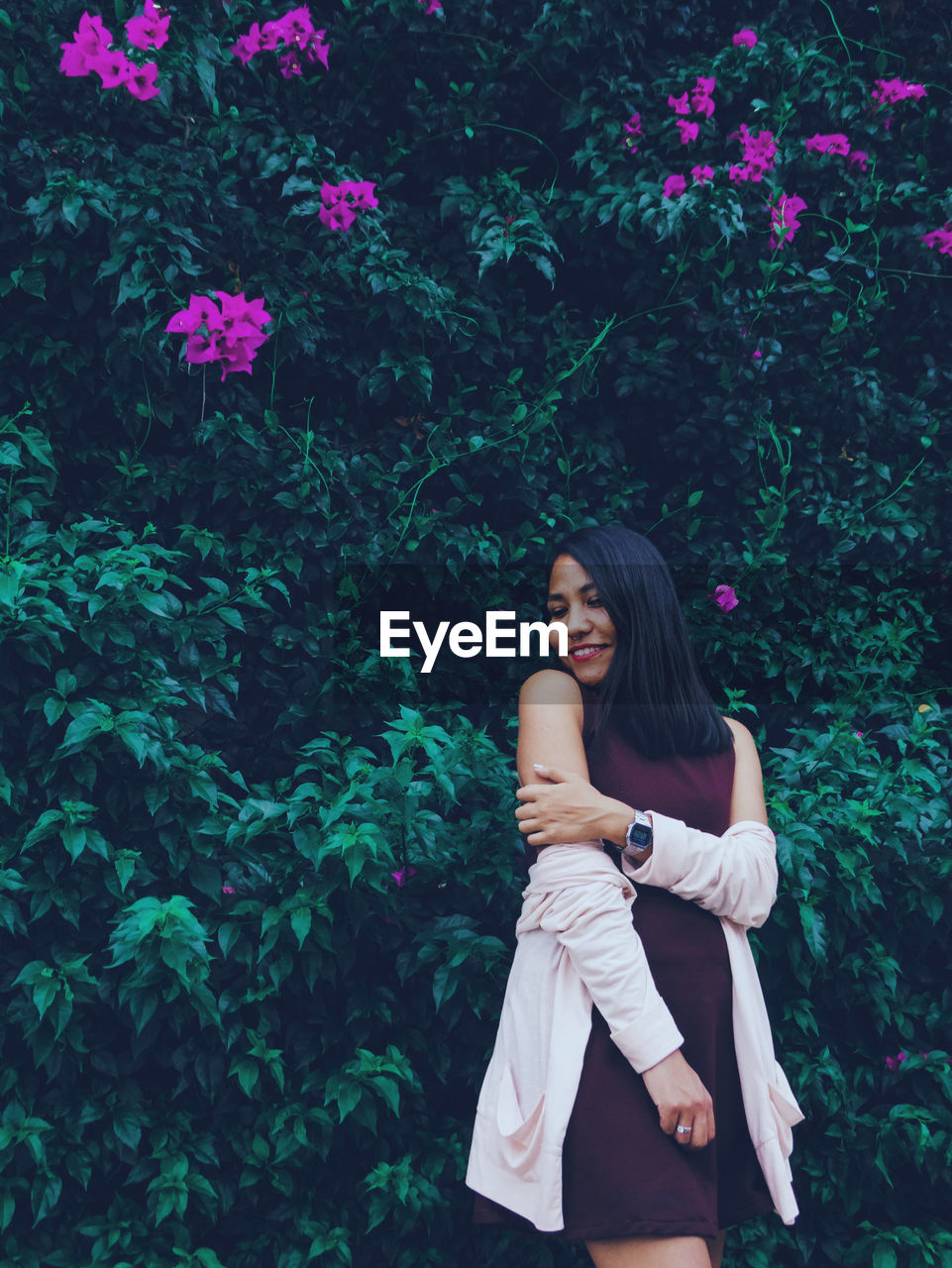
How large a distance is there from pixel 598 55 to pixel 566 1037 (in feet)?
10.8

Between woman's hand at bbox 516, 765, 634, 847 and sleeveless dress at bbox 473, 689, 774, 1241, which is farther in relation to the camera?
woman's hand at bbox 516, 765, 634, 847

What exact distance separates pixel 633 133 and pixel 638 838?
2.69m

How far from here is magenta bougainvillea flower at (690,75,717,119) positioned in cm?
343

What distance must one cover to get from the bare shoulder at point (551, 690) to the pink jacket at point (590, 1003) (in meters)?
0.30

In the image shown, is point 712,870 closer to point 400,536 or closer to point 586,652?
point 586,652

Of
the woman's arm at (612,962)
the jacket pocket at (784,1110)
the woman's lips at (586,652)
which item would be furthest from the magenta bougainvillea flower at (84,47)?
the jacket pocket at (784,1110)

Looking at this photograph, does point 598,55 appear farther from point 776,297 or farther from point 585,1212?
point 585,1212

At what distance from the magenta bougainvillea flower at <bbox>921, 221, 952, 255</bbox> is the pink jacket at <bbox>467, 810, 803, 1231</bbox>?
2.62 metres

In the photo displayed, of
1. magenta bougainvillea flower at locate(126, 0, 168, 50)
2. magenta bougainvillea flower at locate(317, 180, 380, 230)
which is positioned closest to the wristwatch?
magenta bougainvillea flower at locate(317, 180, 380, 230)

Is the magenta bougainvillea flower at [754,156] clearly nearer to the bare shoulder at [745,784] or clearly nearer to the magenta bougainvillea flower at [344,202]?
the magenta bougainvillea flower at [344,202]

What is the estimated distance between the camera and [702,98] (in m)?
3.44

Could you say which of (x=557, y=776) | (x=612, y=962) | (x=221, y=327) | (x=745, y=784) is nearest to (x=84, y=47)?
(x=221, y=327)

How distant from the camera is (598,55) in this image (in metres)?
3.48

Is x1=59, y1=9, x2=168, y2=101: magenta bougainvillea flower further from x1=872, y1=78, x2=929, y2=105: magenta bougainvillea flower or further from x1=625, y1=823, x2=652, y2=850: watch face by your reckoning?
x1=872, y1=78, x2=929, y2=105: magenta bougainvillea flower
